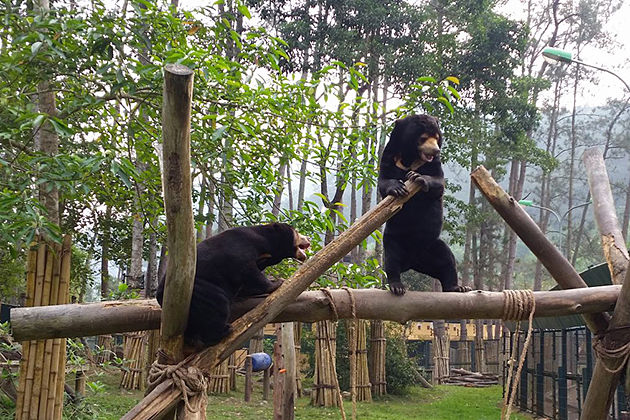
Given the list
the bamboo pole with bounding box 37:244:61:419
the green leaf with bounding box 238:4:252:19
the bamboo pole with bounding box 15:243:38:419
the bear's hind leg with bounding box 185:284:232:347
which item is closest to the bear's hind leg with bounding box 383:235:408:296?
the bear's hind leg with bounding box 185:284:232:347

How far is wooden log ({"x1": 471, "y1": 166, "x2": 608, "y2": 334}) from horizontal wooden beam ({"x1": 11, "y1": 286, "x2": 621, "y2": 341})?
0.16 meters

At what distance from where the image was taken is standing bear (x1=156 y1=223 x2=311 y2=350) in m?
2.53

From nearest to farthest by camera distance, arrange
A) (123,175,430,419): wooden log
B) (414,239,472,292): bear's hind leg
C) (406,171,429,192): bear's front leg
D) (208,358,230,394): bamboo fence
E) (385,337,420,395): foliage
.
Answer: (123,175,430,419): wooden log, (406,171,429,192): bear's front leg, (414,239,472,292): bear's hind leg, (208,358,230,394): bamboo fence, (385,337,420,395): foliage

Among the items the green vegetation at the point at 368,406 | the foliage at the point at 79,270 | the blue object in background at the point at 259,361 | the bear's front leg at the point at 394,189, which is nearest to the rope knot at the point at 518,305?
the bear's front leg at the point at 394,189

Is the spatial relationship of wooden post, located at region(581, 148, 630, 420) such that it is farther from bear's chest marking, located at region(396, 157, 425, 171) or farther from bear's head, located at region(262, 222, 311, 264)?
bear's head, located at region(262, 222, 311, 264)

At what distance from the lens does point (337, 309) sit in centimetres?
280

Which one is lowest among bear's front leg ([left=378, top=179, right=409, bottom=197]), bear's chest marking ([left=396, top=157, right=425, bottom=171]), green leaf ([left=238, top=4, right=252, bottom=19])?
bear's front leg ([left=378, top=179, right=409, bottom=197])

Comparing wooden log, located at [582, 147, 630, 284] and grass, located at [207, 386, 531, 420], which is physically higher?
wooden log, located at [582, 147, 630, 284]

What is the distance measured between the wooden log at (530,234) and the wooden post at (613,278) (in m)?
0.16

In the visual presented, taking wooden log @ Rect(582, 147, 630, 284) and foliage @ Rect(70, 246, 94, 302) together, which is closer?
wooden log @ Rect(582, 147, 630, 284)

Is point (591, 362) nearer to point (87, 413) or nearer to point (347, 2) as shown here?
point (87, 413)

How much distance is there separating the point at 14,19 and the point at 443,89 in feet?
9.52

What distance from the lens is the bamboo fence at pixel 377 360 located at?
42.5 ft

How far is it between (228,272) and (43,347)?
91.7 inches
